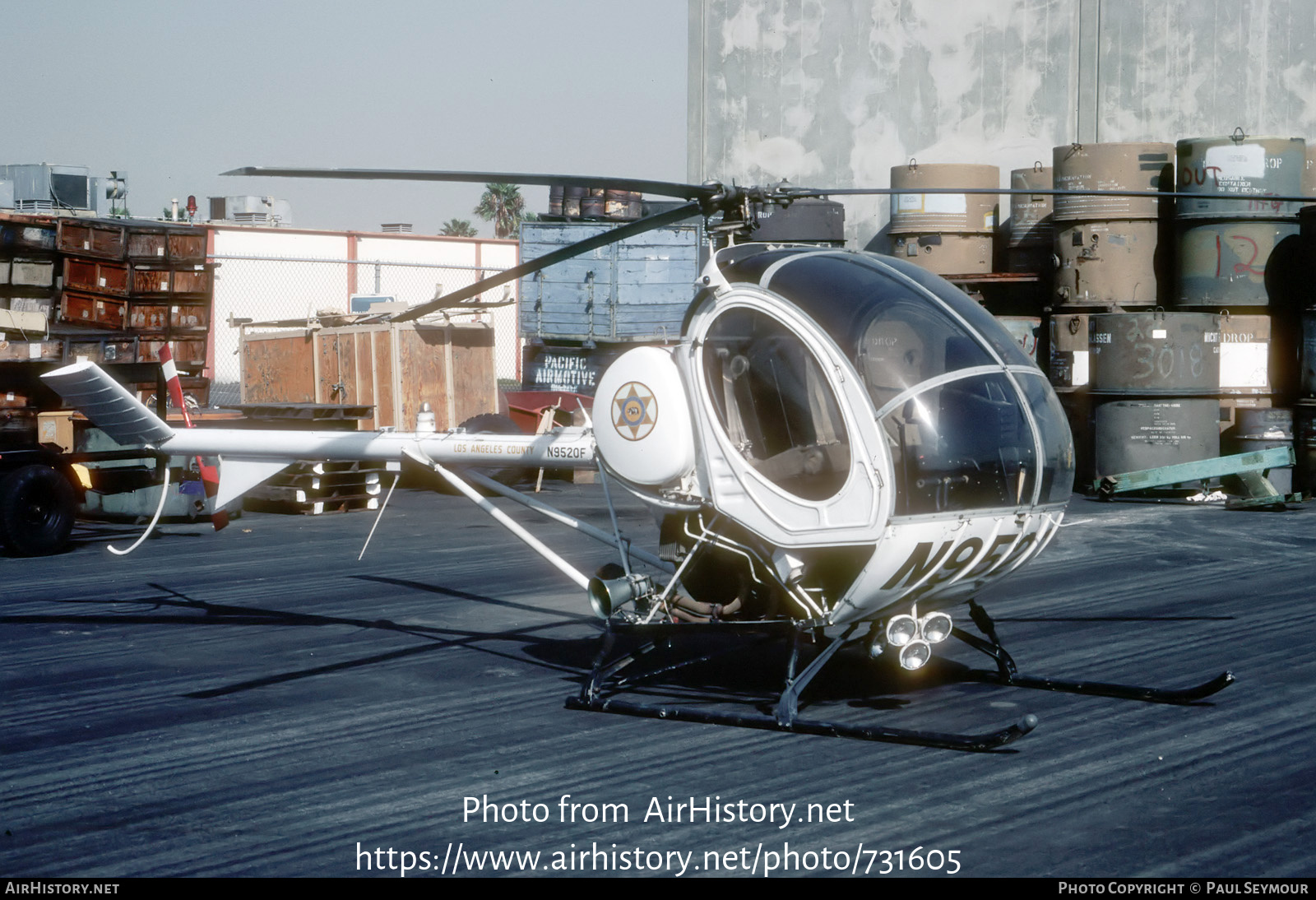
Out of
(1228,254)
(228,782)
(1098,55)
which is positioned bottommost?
(228,782)

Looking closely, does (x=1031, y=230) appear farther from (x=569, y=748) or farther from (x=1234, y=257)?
(x=569, y=748)

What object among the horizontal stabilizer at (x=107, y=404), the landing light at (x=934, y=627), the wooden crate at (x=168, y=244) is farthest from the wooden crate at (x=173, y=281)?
the landing light at (x=934, y=627)

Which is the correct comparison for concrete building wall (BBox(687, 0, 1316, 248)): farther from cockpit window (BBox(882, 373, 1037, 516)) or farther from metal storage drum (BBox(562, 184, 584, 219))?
cockpit window (BBox(882, 373, 1037, 516))

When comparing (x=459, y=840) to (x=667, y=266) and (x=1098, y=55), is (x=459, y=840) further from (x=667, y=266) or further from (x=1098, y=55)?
(x=1098, y=55)

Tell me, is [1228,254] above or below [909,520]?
above

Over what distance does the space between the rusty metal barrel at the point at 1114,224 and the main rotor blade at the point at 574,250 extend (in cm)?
1032

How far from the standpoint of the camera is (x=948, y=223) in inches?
672

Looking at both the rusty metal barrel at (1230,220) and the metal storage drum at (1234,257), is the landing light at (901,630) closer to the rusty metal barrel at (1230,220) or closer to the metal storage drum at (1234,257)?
the rusty metal barrel at (1230,220)

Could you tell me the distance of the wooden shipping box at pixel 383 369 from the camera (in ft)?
53.1

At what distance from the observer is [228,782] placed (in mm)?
5207

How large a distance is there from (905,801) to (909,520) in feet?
3.78

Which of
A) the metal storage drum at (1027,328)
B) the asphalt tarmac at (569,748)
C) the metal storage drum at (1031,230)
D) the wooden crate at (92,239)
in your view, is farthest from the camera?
the metal storage drum at (1031,230)

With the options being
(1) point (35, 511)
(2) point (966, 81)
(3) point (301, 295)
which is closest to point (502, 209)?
(3) point (301, 295)

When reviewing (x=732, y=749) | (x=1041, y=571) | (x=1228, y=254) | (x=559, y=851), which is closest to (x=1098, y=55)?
(x=1228, y=254)
